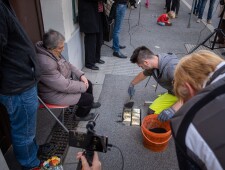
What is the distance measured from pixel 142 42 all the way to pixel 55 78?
11.7 feet

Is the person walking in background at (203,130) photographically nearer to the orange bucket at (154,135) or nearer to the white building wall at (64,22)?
the orange bucket at (154,135)

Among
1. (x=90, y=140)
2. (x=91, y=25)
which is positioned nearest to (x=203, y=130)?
(x=90, y=140)

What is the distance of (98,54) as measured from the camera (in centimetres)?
439

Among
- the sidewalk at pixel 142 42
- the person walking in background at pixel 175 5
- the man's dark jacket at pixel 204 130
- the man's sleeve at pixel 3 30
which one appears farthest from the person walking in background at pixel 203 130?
the person walking in background at pixel 175 5

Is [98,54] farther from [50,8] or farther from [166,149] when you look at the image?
[166,149]

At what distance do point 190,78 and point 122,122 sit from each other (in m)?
1.88

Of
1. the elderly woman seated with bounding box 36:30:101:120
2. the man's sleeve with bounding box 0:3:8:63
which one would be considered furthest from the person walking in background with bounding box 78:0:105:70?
the man's sleeve with bounding box 0:3:8:63

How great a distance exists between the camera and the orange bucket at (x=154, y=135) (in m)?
2.37

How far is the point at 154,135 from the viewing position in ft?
7.71

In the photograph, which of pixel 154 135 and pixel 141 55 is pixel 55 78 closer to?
pixel 141 55

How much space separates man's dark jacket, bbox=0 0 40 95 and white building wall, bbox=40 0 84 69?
1.46 m

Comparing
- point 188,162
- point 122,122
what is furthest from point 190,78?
point 122,122

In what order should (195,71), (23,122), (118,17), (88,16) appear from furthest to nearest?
(118,17), (88,16), (23,122), (195,71)

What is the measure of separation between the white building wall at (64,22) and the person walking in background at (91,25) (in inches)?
6.3
